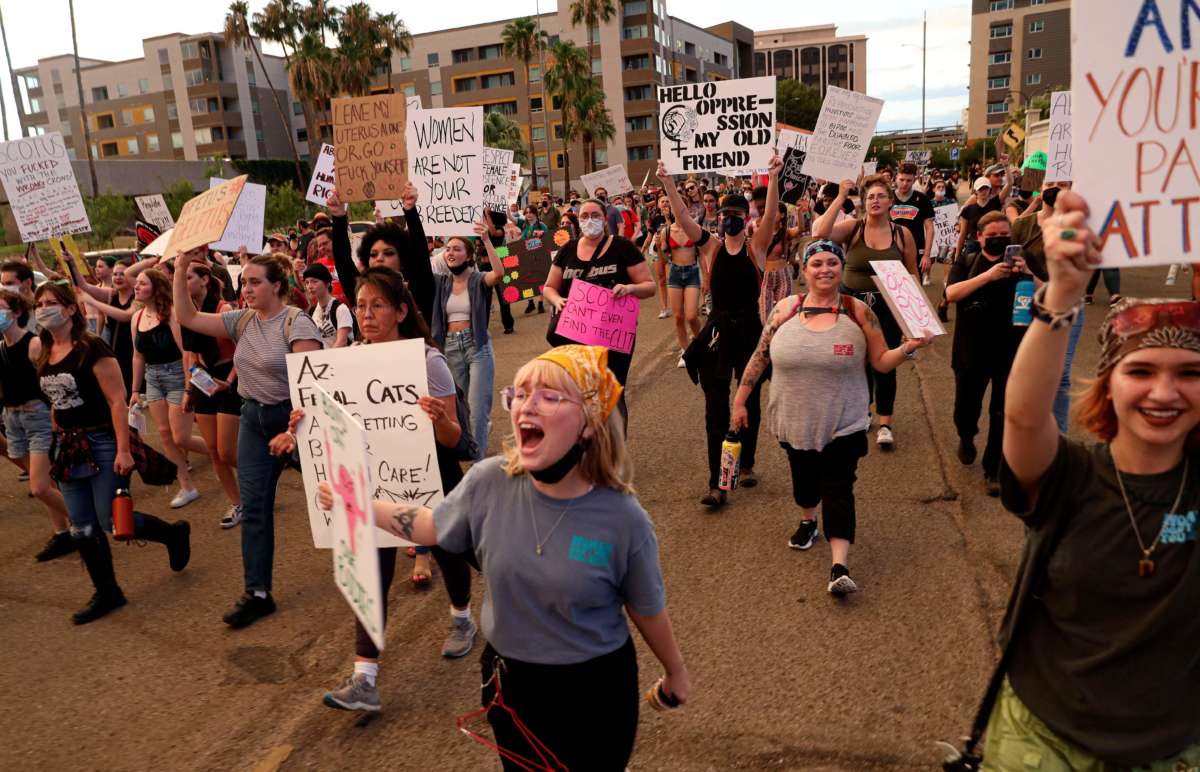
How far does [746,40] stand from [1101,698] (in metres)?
105

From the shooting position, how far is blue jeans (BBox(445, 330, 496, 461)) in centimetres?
614

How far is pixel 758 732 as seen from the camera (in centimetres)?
334

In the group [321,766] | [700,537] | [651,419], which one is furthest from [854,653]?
[651,419]

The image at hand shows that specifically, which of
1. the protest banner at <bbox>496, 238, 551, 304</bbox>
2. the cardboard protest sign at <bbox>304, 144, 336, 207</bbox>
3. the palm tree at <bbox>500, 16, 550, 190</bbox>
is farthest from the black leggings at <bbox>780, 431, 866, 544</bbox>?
the palm tree at <bbox>500, 16, 550, 190</bbox>

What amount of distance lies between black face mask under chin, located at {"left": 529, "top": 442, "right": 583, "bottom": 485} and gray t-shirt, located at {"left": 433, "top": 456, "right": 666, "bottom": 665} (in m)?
0.07

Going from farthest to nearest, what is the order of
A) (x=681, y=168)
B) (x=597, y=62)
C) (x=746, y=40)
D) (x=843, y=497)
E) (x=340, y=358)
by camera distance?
(x=746, y=40) → (x=597, y=62) → (x=681, y=168) → (x=843, y=497) → (x=340, y=358)

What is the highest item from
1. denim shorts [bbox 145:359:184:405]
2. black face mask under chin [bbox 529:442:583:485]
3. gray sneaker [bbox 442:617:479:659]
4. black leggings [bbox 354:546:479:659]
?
black face mask under chin [bbox 529:442:583:485]

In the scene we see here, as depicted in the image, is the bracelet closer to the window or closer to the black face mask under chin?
the black face mask under chin

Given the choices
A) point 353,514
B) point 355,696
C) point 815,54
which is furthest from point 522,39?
point 815,54

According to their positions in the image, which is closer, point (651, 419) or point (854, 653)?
point (854, 653)

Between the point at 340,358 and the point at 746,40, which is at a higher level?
the point at 746,40

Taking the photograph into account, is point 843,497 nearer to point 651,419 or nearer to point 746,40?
point 651,419

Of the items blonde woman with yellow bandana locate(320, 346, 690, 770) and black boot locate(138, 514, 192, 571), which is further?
black boot locate(138, 514, 192, 571)

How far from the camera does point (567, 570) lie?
2.21 m
